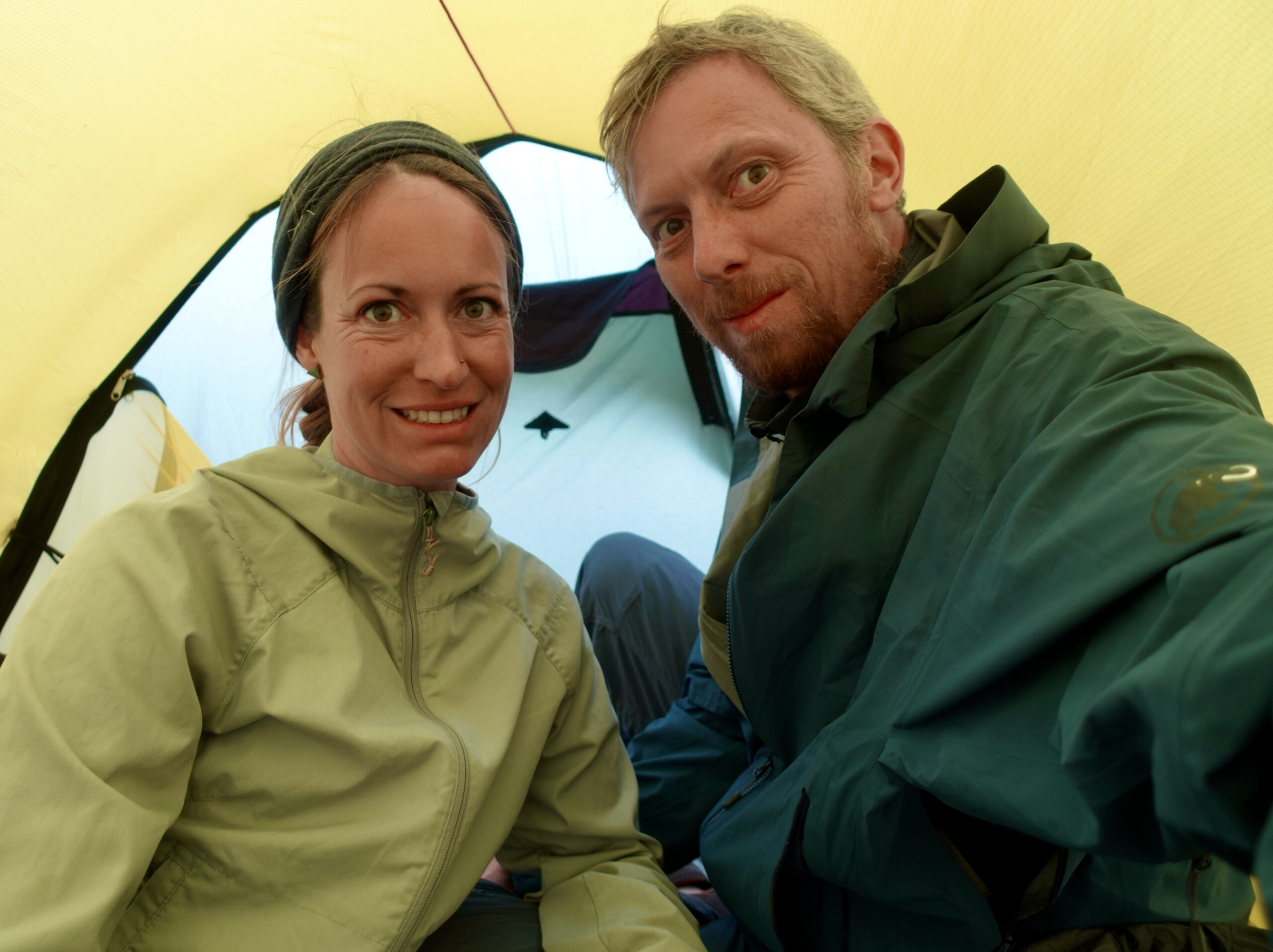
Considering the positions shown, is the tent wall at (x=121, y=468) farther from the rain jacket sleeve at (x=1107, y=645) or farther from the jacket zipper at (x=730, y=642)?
the rain jacket sleeve at (x=1107, y=645)

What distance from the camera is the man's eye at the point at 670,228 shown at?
1.22 m

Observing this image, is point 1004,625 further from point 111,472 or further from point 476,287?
point 111,472

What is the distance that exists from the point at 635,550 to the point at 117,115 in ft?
4.54

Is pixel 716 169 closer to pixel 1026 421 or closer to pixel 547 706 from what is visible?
pixel 1026 421

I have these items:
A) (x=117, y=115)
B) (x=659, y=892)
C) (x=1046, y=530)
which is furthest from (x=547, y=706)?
(x=117, y=115)

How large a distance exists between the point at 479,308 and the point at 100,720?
623mm

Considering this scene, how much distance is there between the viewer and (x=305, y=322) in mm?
1074

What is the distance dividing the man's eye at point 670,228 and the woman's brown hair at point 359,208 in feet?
0.78

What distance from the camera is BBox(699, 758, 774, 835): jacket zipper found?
1042 mm

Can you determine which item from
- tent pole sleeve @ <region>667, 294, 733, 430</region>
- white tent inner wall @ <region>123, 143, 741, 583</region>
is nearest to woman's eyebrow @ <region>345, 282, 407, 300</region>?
white tent inner wall @ <region>123, 143, 741, 583</region>

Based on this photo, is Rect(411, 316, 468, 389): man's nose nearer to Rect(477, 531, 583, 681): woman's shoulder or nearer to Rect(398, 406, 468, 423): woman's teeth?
Rect(398, 406, 468, 423): woman's teeth

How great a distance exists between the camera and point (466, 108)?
2.07m

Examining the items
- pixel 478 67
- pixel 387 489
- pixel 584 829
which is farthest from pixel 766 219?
pixel 478 67

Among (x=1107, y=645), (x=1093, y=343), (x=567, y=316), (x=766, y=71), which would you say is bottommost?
(x=1107, y=645)
